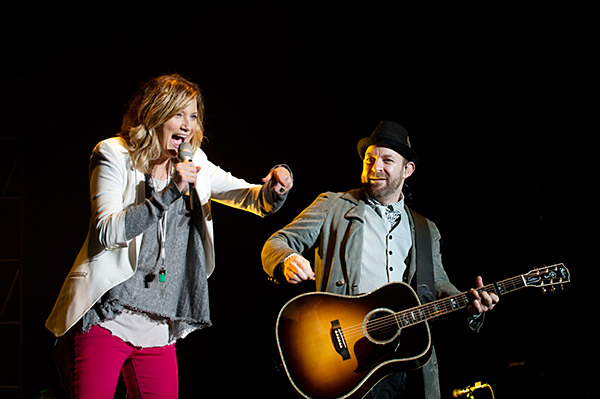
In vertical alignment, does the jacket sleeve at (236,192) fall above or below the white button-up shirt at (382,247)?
above

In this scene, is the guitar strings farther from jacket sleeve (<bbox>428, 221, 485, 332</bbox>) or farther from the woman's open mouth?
the woman's open mouth

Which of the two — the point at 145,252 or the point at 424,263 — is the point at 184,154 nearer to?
the point at 145,252

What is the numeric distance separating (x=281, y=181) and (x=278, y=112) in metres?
1.83

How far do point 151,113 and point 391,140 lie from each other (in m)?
1.37

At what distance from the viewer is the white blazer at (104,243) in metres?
1.78

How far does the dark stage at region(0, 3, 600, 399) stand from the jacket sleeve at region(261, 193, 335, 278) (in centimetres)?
110

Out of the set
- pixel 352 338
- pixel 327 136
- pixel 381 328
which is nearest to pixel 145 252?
pixel 352 338

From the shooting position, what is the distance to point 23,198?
373 cm

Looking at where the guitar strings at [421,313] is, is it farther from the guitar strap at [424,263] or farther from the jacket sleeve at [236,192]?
the jacket sleeve at [236,192]

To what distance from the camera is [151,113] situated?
6.82 feet

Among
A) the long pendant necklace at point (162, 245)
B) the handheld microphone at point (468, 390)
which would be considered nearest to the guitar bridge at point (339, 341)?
the long pendant necklace at point (162, 245)

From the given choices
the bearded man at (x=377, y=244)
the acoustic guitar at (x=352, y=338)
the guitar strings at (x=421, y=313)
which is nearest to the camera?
the acoustic guitar at (x=352, y=338)

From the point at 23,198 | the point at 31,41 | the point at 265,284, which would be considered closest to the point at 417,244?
the point at 265,284

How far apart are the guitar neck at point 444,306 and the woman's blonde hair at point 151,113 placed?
1.37 metres
